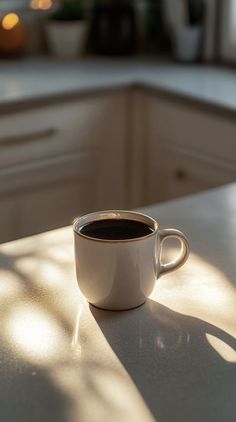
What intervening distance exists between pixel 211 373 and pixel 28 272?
364 mm

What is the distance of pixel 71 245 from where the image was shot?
1317 millimetres

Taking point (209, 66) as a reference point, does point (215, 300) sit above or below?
above

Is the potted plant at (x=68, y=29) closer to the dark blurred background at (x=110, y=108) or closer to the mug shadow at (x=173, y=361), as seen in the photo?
the dark blurred background at (x=110, y=108)

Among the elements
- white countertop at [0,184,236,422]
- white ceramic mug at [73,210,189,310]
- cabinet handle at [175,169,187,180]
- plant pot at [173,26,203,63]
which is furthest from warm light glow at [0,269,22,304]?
plant pot at [173,26,203,63]

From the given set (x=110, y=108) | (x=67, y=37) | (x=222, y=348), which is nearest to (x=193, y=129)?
(x=110, y=108)

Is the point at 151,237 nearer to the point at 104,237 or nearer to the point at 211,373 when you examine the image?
the point at 104,237

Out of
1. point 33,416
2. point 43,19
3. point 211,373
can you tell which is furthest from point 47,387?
point 43,19

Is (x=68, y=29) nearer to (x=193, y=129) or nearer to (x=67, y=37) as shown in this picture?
(x=67, y=37)

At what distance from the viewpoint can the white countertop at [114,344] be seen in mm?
905

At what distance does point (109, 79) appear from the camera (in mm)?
2717

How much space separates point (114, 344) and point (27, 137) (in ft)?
5.26

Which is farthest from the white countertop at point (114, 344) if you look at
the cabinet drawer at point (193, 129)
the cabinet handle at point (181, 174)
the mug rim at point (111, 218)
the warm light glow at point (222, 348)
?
the cabinet handle at point (181, 174)

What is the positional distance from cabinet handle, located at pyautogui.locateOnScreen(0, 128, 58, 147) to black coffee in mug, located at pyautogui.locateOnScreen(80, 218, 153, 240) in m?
1.41

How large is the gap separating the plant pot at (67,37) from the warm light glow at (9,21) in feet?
0.46
